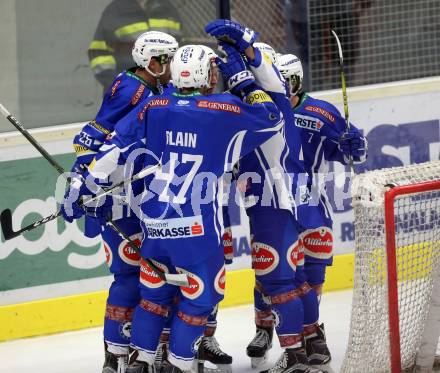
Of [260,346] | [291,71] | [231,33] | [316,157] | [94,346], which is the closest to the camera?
[231,33]

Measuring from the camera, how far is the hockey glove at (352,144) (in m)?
5.14

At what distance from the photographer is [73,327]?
241 inches

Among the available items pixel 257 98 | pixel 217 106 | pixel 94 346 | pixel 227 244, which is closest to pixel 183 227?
pixel 217 106

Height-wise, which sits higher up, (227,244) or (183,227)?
(183,227)

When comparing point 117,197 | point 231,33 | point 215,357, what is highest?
point 231,33

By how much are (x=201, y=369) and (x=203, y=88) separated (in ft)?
4.31

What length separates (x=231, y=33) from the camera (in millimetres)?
4719

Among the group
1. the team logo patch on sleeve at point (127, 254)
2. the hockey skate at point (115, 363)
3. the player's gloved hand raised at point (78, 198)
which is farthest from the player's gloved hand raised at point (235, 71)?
the hockey skate at point (115, 363)

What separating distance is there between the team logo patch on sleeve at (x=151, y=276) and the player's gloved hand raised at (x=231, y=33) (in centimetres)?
94

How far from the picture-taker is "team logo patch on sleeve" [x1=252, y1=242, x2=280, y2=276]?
4.89 meters

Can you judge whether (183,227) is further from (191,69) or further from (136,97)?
(136,97)

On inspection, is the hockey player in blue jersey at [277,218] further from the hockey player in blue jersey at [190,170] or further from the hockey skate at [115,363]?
the hockey skate at [115,363]

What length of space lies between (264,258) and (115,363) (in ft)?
2.60

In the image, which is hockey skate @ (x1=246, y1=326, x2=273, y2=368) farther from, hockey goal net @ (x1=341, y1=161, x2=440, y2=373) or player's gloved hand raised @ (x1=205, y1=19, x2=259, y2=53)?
player's gloved hand raised @ (x1=205, y1=19, x2=259, y2=53)
